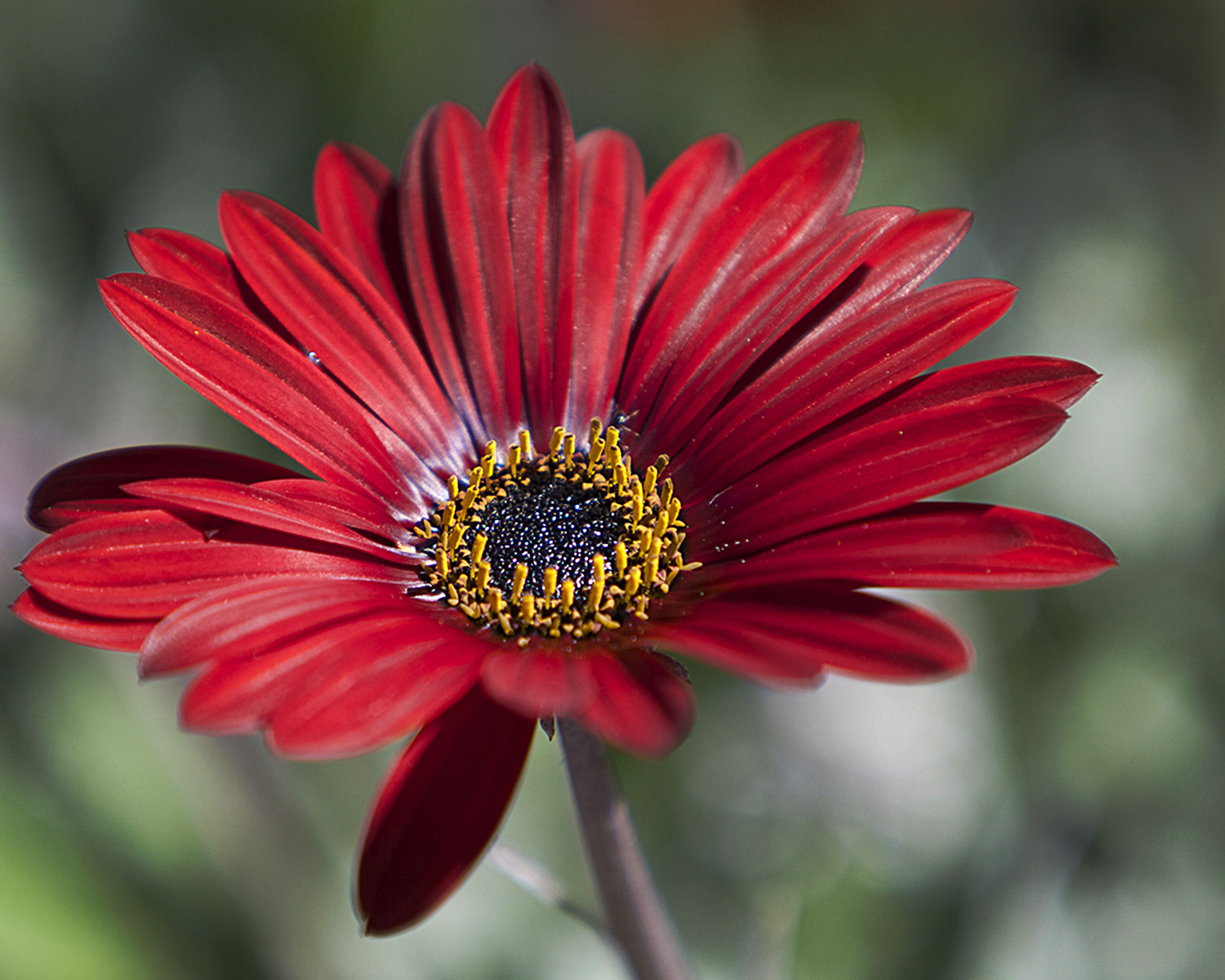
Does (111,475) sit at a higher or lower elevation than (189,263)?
lower

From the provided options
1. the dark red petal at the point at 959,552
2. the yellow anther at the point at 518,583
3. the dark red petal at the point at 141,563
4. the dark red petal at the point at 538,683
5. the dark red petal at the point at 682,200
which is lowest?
the dark red petal at the point at 141,563

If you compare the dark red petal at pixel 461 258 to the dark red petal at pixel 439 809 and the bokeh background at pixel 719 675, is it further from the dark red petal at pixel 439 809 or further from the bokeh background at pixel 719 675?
the bokeh background at pixel 719 675

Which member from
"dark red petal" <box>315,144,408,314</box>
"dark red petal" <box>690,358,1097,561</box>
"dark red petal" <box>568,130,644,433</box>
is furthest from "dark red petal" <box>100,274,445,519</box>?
"dark red petal" <box>690,358,1097,561</box>

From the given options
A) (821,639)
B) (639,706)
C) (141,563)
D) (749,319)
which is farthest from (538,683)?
(749,319)

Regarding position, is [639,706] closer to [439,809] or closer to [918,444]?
[439,809]

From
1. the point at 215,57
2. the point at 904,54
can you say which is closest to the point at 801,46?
the point at 904,54

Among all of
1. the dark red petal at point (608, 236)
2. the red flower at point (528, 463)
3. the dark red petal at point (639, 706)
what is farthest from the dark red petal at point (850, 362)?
the dark red petal at point (639, 706)

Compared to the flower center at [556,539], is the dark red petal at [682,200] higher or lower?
higher
